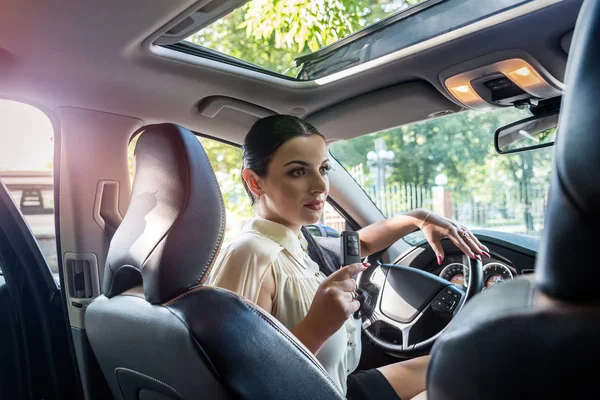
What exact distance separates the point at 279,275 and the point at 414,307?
0.82 meters

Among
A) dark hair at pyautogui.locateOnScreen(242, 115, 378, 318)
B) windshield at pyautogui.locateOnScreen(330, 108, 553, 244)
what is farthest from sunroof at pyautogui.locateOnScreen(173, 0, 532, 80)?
windshield at pyautogui.locateOnScreen(330, 108, 553, 244)

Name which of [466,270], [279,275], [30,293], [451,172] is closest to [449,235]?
[466,270]

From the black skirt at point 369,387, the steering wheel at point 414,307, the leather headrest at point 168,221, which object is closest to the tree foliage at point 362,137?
the steering wheel at point 414,307

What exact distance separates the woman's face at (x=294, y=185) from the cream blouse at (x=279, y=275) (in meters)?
0.06

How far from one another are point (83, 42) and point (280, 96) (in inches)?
35.0

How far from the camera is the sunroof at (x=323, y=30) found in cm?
194

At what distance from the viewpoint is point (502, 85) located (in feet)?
7.09

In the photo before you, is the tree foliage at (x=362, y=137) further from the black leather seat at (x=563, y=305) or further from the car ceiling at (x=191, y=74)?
the black leather seat at (x=563, y=305)

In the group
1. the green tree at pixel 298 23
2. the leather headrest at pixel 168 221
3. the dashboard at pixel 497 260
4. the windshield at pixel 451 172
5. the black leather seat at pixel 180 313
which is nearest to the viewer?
the black leather seat at pixel 180 313

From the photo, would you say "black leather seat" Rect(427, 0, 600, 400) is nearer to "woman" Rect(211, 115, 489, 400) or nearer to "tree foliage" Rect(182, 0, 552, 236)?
"woman" Rect(211, 115, 489, 400)

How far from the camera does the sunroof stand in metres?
1.94

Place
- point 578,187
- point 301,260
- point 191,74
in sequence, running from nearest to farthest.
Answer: point 578,187
point 301,260
point 191,74

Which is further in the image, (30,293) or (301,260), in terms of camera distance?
(30,293)

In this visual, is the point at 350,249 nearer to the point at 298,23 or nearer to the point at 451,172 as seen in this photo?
the point at 298,23
